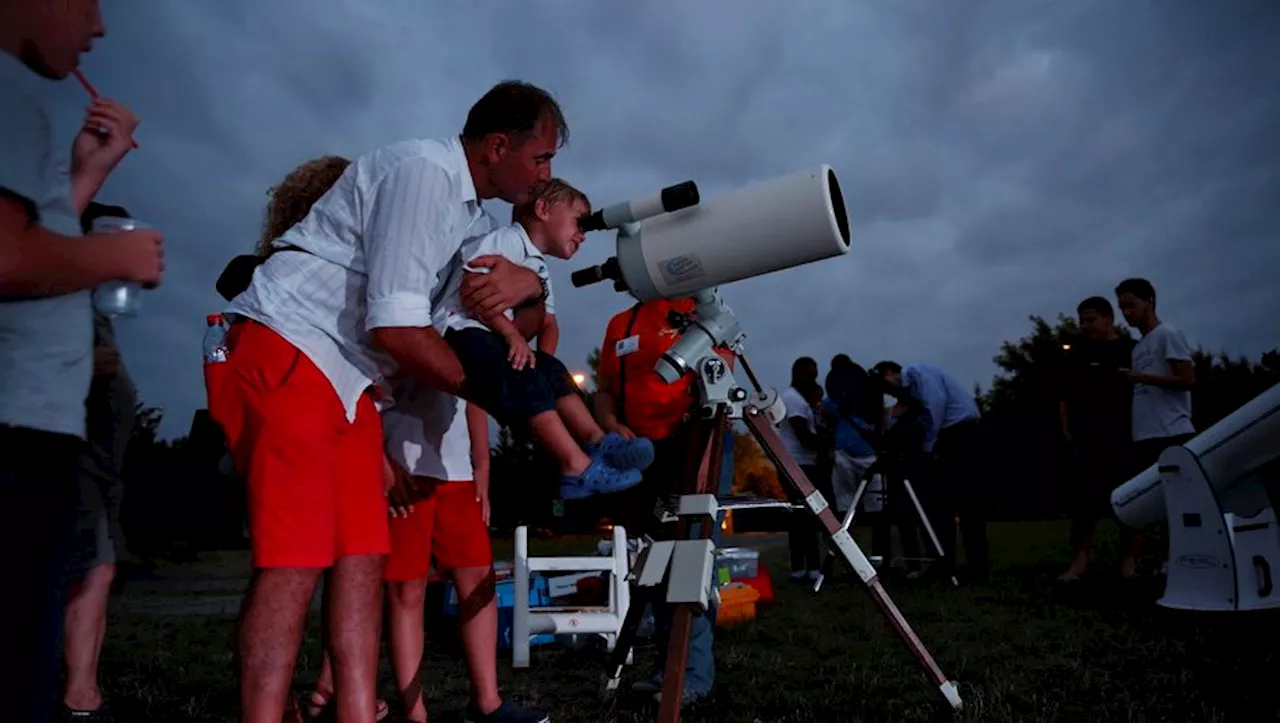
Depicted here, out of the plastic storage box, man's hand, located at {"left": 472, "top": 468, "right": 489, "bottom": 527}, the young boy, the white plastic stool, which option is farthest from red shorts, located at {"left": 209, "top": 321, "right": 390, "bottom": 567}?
the plastic storage box

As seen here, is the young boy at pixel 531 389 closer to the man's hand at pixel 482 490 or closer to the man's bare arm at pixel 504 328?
the man's bare arm at pixel 504 328

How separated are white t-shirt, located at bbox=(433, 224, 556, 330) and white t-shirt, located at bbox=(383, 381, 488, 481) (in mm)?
273

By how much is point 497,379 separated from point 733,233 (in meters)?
0.77

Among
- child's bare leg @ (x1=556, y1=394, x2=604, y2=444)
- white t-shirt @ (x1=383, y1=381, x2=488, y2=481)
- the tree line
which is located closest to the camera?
white t-shirt @ (x1=383, y1=381, x2=488, y2=481)

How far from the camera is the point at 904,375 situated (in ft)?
24.4

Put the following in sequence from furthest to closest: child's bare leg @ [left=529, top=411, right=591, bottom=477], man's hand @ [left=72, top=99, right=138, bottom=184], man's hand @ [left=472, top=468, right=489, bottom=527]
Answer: man's hand @ [left=472, top=468, right=489, bottom=527] < child's bare leg @ [left=529, top=411, right=591, bottom=477] < man's hand @ [left=72, top=99, right=138, bottom=184]

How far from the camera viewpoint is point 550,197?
312 cm

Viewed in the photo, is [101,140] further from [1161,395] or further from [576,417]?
[1161,395]

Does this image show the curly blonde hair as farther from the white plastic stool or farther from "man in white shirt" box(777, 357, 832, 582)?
"man in white shirt" box(777, 357, 832, 582)

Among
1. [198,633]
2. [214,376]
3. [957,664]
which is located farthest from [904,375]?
[214,376]

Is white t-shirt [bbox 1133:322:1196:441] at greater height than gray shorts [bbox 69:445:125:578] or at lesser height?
greater

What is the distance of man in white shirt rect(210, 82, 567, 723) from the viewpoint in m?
1.68

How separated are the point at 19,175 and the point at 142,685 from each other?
339 cm

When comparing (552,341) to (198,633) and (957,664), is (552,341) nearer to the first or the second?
(957,664)
